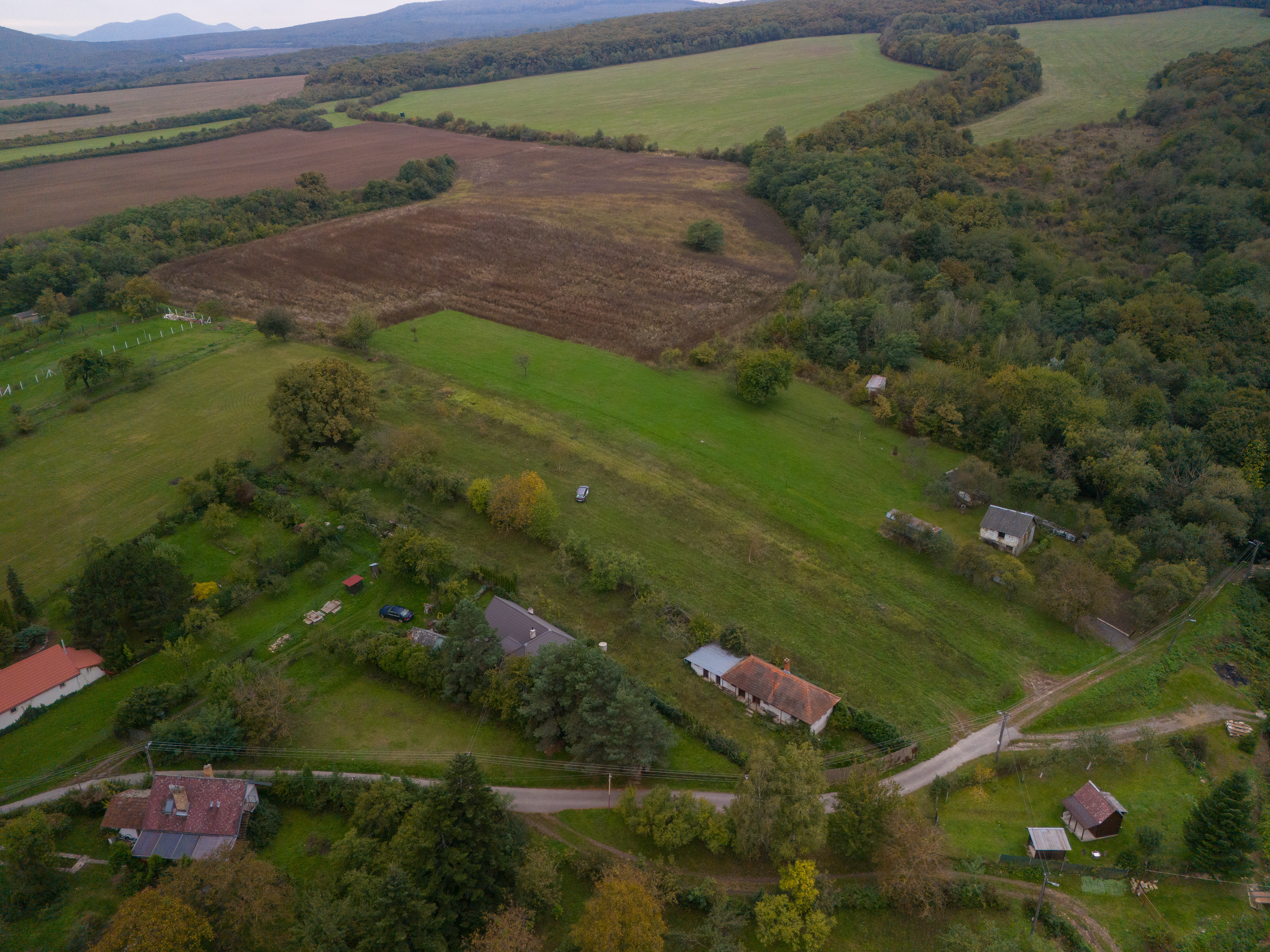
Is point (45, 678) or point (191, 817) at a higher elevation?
point (45, 678)

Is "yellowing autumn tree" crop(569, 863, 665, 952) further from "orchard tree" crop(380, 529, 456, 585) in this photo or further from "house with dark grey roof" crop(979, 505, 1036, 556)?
"house with dark grey roof" crop(979, 505, 1036, 556)

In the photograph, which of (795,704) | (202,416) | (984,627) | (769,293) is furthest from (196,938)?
(769,293)

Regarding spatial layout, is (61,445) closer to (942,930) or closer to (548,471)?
(548,471)

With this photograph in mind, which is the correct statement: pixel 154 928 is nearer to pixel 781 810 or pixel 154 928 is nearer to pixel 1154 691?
pixel 781 810

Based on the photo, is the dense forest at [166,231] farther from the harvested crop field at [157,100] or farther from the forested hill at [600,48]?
the forested hill at [600,48]


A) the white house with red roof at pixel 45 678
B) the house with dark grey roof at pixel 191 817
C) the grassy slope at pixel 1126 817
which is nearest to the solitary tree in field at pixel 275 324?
the white house with red roof at pixel 45 678

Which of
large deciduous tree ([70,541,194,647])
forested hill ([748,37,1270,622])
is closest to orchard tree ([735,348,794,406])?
forested hill ([748,37,1270,622])

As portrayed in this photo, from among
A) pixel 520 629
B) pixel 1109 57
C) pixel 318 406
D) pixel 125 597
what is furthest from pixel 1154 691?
pixel 1109 57
